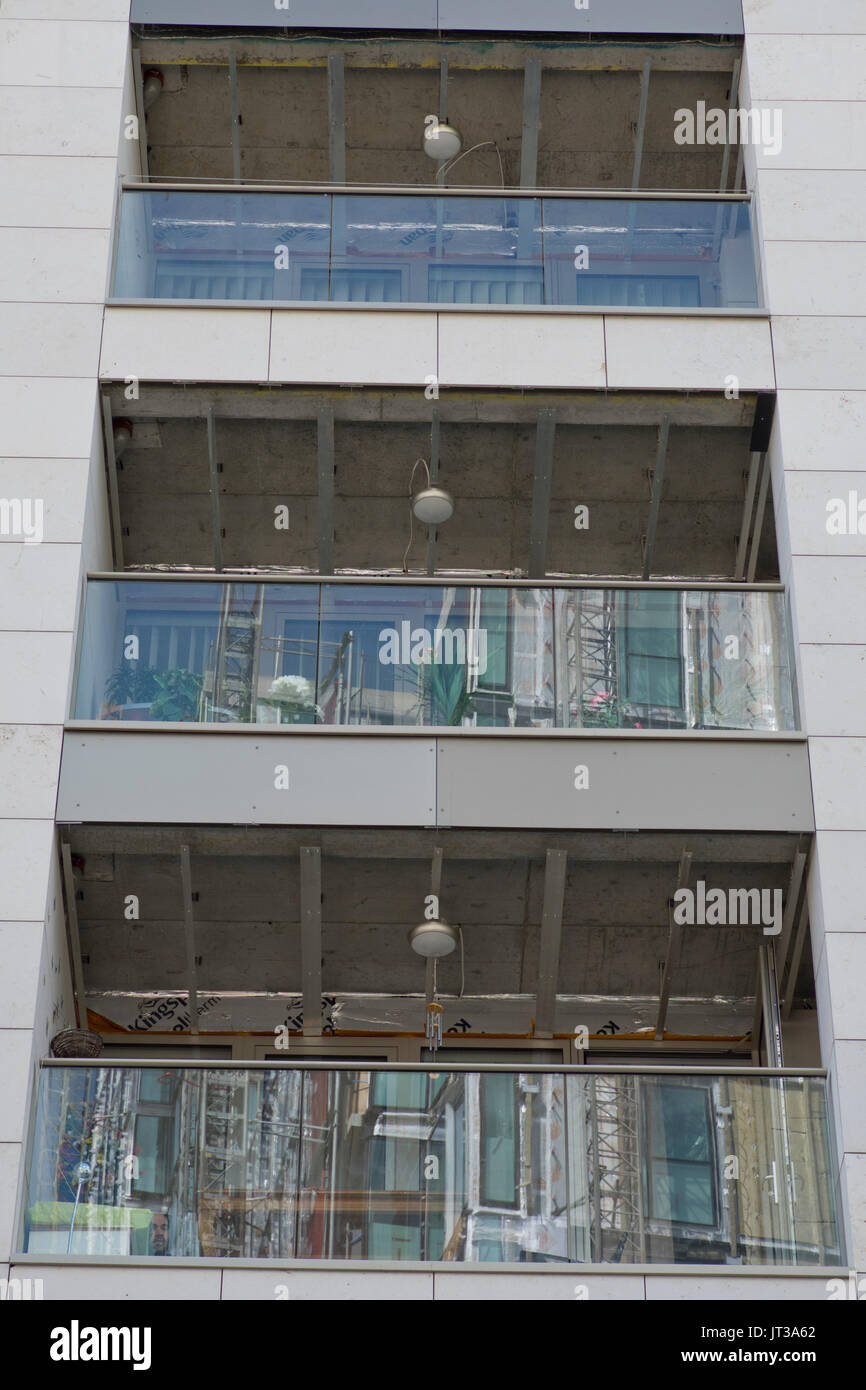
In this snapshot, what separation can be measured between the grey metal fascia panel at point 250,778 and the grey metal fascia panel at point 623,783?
293 millimetres

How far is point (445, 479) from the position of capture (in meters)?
14.7

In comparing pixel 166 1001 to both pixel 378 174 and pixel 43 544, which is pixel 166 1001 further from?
pixel 378 174

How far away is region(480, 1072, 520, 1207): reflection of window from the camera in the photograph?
33.5 feet

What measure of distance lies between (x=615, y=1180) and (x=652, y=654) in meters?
3.61

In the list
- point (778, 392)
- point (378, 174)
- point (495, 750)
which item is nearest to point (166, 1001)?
point (495, 750)

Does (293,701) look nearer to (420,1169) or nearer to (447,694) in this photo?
(447,694)

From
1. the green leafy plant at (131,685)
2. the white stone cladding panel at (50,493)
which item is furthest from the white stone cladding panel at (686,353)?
the green leafy plant at (131,685)

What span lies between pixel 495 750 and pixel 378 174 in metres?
6.80

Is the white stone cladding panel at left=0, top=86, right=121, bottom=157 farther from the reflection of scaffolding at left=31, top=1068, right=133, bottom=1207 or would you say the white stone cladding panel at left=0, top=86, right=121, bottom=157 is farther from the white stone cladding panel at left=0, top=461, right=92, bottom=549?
the reflection of scaffolding at left=31, top=1068, right=133, bottom=1207

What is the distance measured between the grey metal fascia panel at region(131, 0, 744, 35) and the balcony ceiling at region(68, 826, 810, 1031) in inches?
288

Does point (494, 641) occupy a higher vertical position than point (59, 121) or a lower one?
lower

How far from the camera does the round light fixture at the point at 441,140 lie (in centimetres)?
1603

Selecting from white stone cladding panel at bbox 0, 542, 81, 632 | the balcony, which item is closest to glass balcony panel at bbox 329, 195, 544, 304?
white stone cladding panel at bbox 0, 542, 81, 632

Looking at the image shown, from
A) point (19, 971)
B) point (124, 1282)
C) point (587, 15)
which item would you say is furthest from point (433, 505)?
point (124, 1282)
